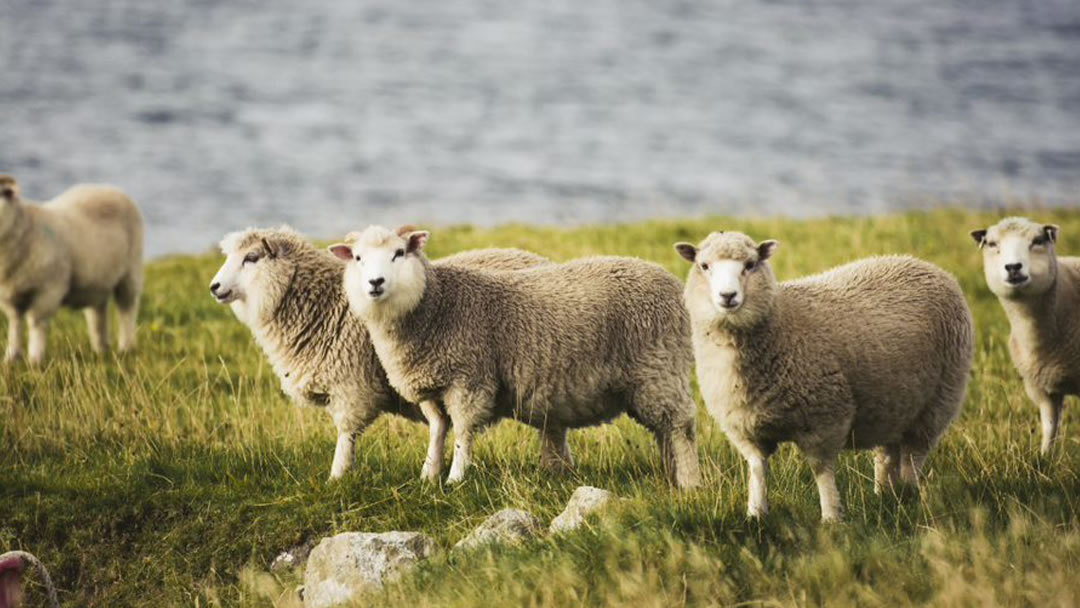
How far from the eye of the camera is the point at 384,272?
23.9ft

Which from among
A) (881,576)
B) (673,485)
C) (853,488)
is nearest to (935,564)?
(881,576)

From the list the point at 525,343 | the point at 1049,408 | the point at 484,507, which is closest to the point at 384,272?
the point at 525,343

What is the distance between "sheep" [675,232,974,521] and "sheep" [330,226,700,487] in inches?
41.1

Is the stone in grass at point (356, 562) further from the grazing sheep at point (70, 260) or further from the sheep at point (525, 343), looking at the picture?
the grazing sheep at point (70, 260)

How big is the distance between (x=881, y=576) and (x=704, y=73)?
4886 cm

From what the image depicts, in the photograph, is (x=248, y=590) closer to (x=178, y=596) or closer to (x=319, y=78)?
(x=178, y=596)

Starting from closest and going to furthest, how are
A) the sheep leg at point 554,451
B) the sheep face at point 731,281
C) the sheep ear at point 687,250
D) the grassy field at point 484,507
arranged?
the grassy field at point 484,507
the sheep face at point 731,281
the sheep ear at point 687,250
the sheep leg at point 554,451

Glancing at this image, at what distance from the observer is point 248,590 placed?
23.1 feet

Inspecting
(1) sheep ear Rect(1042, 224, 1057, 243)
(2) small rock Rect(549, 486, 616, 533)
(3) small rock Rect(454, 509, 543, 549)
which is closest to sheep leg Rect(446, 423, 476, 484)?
(3) small rock Rect(454, 509, 543, 549)

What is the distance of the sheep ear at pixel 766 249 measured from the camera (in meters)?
6.42

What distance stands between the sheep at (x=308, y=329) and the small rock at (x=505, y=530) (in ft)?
4.90

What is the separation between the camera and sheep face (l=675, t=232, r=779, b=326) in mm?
6223

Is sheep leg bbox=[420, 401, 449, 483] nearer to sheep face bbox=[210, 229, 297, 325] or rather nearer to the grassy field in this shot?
the grassy field

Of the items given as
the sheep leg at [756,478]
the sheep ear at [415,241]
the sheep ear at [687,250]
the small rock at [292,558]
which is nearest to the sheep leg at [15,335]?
the small rock at [292,558]
